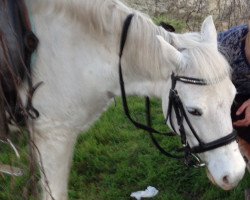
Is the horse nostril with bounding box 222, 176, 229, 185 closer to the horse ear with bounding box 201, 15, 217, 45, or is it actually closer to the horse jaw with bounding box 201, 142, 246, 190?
the horse jaw with bounding box 201, 142, 246, 190

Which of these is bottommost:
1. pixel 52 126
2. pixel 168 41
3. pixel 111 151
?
pixel 111 151

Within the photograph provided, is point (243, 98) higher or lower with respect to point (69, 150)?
A: higher

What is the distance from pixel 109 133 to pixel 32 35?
1655 millimetres

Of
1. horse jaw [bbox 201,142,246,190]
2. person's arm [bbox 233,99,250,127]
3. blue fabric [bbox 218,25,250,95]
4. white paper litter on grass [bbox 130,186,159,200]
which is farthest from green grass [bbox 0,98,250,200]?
horse jaw [bbox 201,142,246,190]

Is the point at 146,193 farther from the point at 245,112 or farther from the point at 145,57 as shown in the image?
the point at 145,57

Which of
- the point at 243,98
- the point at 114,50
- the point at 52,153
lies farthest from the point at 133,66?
the point at 243,98

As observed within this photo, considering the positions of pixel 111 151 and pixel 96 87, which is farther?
pixel 111 151

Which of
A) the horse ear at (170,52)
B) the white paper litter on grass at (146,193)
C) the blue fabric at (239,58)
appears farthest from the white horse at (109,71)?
the white paper litter on grass at (146,193)

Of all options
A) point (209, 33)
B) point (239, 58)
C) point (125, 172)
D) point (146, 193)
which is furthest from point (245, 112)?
point (125, 172)

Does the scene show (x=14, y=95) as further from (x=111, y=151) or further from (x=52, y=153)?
(x=111, y=151)

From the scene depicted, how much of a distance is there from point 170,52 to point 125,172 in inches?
60.4

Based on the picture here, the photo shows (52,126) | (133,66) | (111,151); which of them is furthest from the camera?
(111,151)

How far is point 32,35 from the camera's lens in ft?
7.51

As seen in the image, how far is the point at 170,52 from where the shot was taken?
6.71ft
